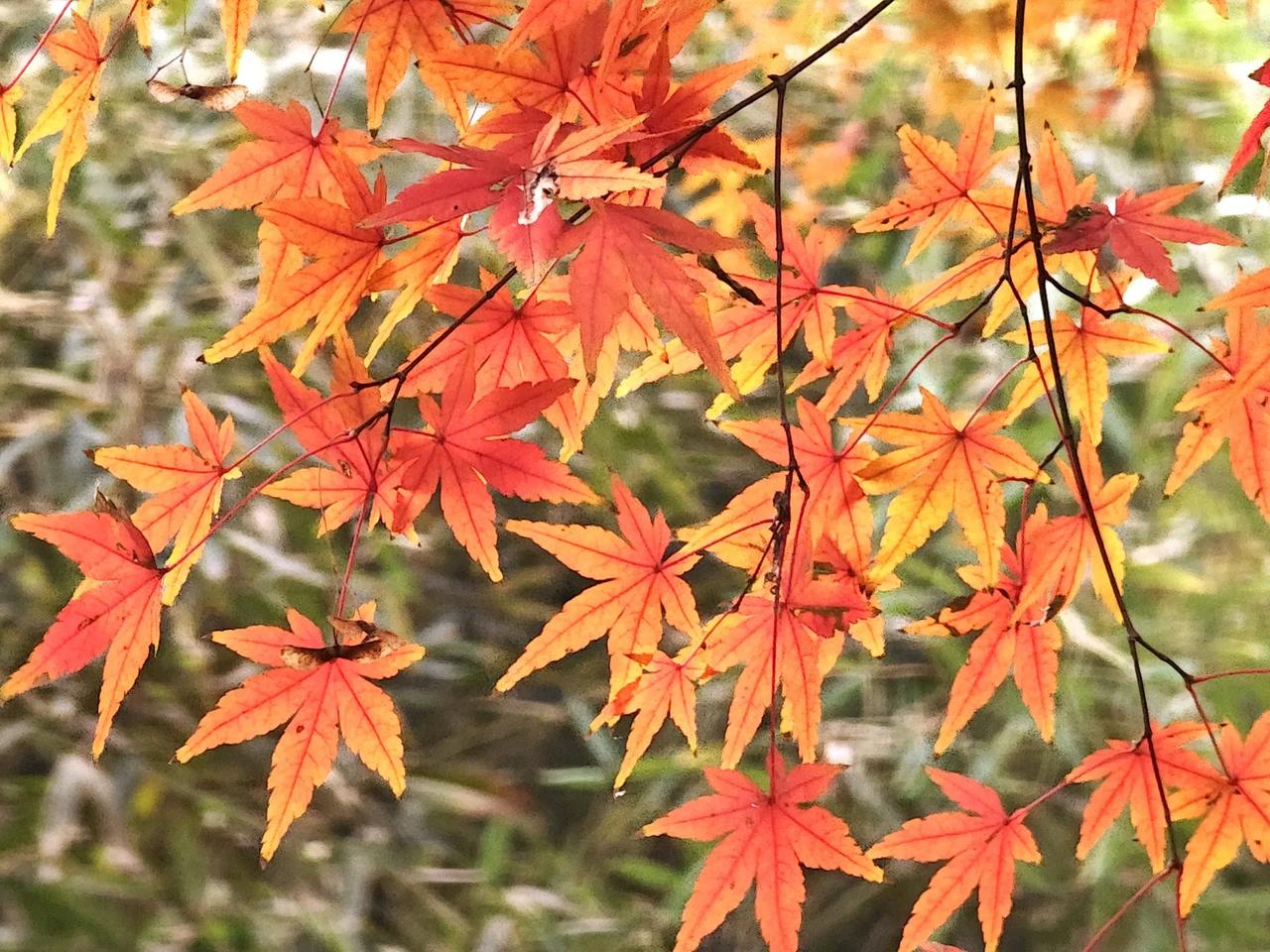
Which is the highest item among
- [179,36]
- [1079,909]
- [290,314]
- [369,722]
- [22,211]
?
[179,36]

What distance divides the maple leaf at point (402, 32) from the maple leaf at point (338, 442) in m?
0.14

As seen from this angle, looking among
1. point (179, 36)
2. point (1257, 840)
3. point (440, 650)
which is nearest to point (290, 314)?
point (1257, 840)

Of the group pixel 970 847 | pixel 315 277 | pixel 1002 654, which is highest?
pixel 315 277

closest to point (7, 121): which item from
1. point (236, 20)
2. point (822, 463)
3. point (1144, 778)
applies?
point (236, 20)

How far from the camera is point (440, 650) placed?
1577 mm

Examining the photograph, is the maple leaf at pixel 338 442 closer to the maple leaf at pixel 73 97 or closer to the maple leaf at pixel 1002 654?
the maple leaf at pixel 73 97

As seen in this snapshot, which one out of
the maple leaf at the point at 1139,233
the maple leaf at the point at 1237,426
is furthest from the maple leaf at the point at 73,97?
the maple leaf at the point at 1237,426

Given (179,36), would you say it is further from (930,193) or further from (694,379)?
(930,193)

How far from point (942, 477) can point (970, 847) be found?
→ 0.22 meters

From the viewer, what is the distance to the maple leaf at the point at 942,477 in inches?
21.4

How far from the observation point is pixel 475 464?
536mm

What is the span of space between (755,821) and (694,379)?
4.02ft

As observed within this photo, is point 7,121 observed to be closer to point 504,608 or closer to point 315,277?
point 315,277

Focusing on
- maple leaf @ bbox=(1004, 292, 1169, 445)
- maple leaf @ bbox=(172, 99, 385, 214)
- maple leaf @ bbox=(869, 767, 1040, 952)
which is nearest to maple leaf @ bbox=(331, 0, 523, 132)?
maple leaf @ bbox=(172, 99, 385, 214)
